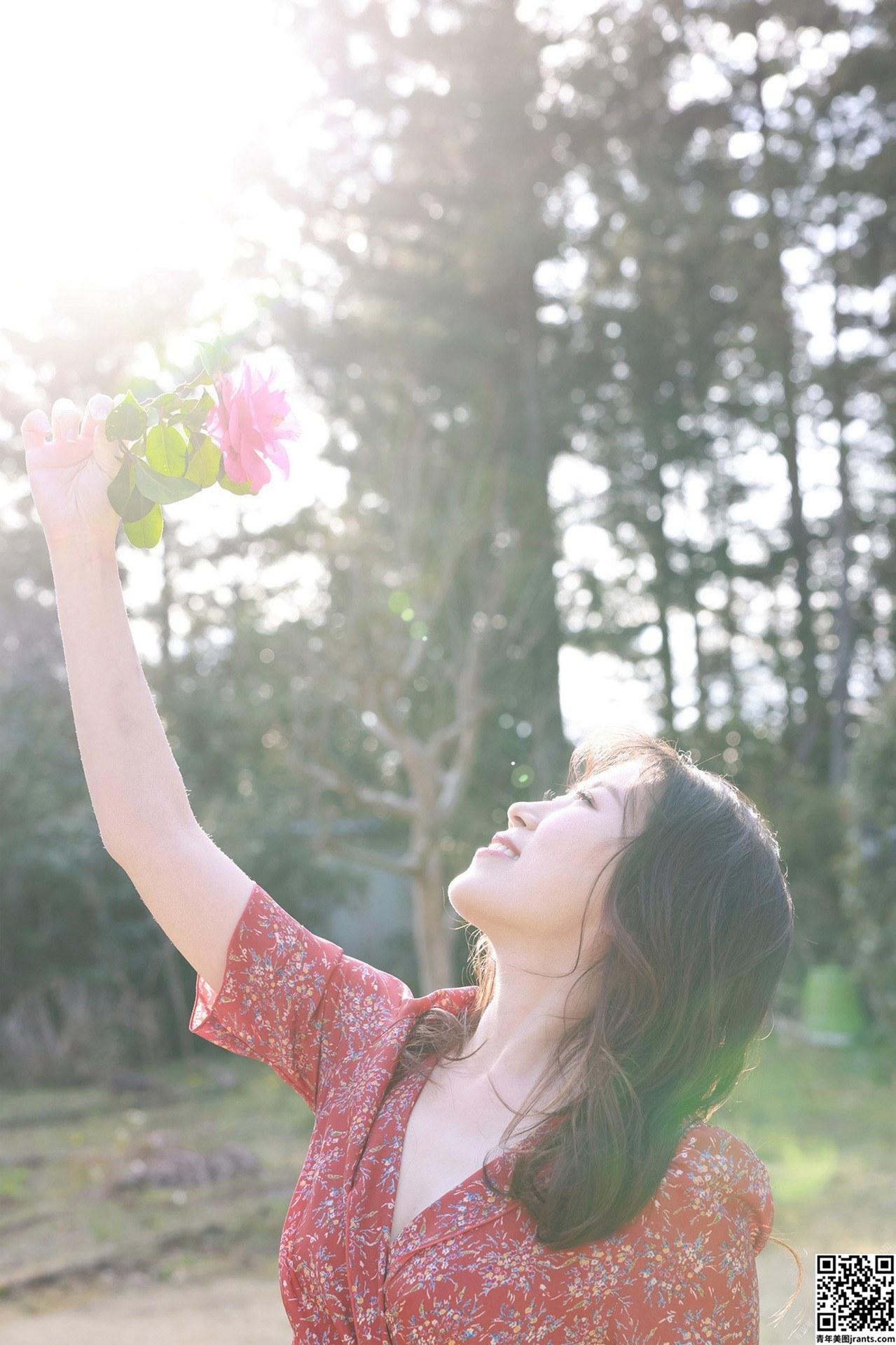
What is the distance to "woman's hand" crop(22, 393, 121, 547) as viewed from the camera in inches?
47.8

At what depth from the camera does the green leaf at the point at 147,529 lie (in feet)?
3.96

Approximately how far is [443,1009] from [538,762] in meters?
8.73

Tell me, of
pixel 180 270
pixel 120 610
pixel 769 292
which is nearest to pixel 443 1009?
pixel 120 610

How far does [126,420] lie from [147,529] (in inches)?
4.3

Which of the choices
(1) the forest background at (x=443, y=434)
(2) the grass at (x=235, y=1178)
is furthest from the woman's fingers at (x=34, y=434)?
(1) the forest background at (x=443, y=434)

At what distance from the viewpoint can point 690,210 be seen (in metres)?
12.4

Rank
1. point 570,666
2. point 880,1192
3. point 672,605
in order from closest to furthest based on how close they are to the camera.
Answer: point 880,1192
point 570,666
point 672,605

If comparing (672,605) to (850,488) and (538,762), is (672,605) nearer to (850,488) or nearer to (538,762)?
(850,488)

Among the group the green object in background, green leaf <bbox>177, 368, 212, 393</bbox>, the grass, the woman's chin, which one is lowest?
the green object in background

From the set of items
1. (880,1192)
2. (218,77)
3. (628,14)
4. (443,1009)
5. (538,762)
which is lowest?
(880,1192)

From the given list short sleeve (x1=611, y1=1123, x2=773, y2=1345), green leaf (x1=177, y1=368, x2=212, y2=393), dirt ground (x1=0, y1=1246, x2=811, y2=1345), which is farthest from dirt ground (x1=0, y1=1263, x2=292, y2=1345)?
green leaf (x1=177, y1=368, x2=212, y2=393)

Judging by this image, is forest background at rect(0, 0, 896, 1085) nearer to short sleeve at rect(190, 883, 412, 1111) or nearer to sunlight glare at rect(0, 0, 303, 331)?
sunlight glare at rect(0, 0, 303, 331)

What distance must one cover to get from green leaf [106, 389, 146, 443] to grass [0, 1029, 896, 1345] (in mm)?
3164

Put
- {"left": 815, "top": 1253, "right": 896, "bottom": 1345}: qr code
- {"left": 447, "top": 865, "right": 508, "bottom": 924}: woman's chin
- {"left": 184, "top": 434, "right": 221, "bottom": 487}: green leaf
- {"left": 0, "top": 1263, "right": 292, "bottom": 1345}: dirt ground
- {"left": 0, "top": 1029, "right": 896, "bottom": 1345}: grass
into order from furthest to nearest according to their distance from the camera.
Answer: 1. {"left": 0, "top": 1029, "right": 896, "bottom": 1345}: grass
2. {"left": 0, "top": 1263, "right": 292, "bottom": 1345}: dirt ground
3. {"left": 815, "top": 1253, "right": 896, "bottom": 1345}: qr code
4. {"left": 447, "top": 865, "right": 508, "bottom": 924}: woman's chin
5. {"left": 184, "top": 434, "right": 221, "bottom": 487}: green leaf
